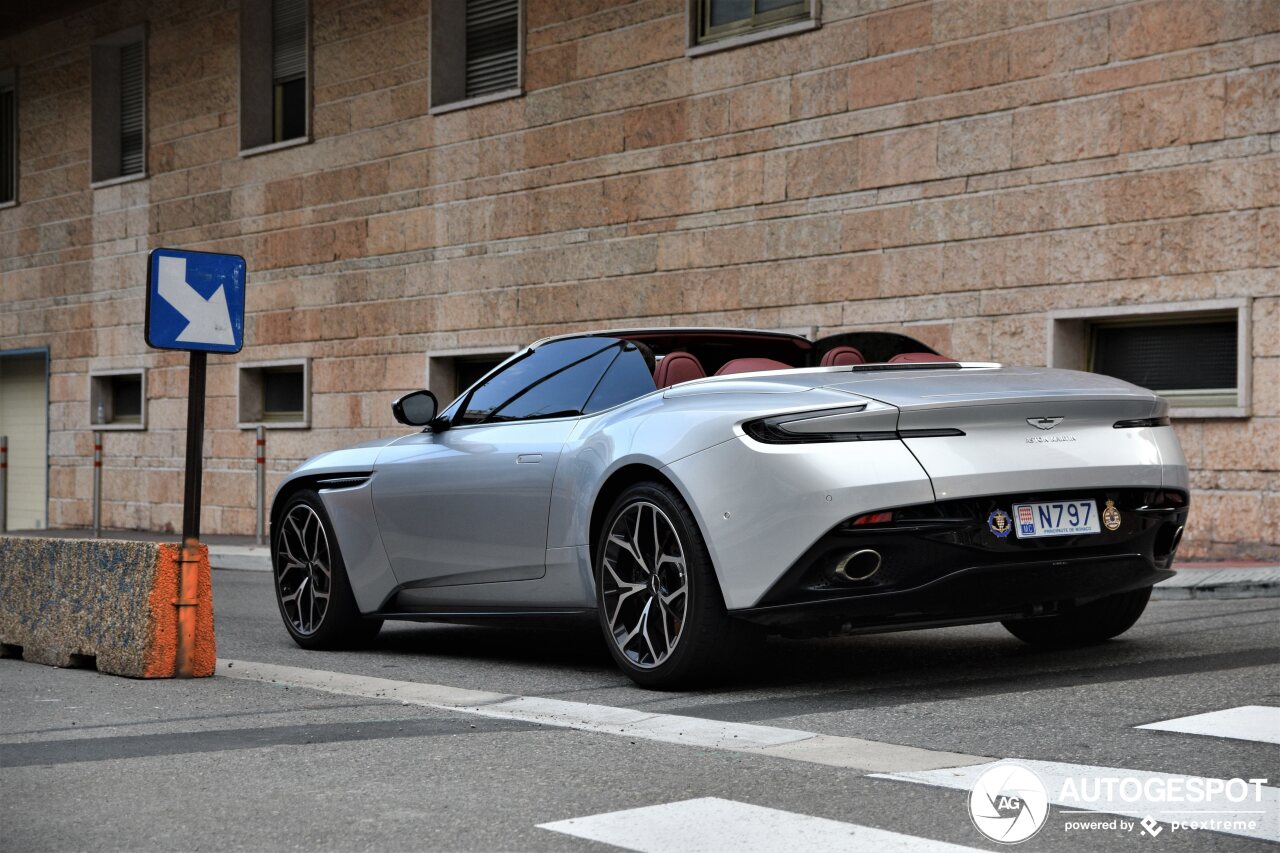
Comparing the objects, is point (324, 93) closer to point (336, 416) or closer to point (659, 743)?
point (336, 416)

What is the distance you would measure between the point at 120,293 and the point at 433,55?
7.14 m

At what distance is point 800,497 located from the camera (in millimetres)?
5672

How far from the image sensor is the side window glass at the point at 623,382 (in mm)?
6695

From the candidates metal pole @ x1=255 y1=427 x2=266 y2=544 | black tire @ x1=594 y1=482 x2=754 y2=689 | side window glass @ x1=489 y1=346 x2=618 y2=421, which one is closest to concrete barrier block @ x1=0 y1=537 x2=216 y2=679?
side window glass @ x1=489 y1=346 x2=618 y2=421

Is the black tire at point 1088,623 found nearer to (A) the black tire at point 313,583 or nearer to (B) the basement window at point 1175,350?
(A) the black tire at point 313,583

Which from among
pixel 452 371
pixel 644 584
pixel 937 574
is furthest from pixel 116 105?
pixel 937 574

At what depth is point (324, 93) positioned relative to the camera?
20141 millimetres

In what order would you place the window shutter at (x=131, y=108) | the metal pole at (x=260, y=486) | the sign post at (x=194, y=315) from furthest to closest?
the window shutter at (x=131, y=108)
the metal pole at (x=260, y=486)
the sign post at (x=194, y=315)

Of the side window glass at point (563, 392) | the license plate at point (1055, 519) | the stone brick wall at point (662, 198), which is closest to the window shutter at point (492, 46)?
the stone brick wall at point (662, 198)

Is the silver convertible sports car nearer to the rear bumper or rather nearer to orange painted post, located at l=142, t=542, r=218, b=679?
the rear bumper

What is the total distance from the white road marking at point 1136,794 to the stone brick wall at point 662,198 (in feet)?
26.1

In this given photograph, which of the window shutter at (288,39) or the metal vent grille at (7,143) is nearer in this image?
the window shutter at (288,39)

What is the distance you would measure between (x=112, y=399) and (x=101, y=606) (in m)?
17.4

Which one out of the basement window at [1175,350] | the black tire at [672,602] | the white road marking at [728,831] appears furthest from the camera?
the basement window at [1175,350]
